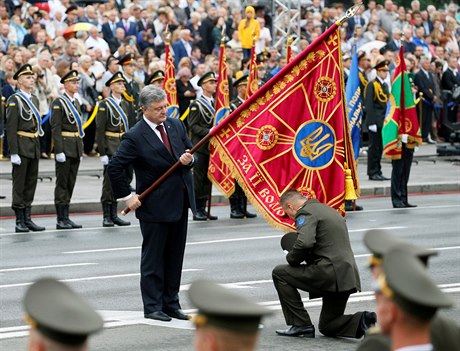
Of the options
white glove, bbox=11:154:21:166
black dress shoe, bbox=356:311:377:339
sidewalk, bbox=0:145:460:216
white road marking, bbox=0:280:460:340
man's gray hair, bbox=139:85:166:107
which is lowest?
sidewalk, bbox=0:145:460:216

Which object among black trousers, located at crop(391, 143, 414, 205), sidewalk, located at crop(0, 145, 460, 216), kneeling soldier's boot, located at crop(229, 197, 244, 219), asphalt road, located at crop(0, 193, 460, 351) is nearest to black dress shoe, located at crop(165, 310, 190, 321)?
asphalt road, located at crop(0, 193, 460, 351)

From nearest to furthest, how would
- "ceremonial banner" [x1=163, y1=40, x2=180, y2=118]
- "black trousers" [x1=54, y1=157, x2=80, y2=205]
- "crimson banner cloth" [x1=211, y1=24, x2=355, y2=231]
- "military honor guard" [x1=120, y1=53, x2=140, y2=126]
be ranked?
"crimson banner cloth" [x1=211, y1=24, x2=355, y2=231]
"black trousers" [x1=54, y1=157, x2=80, y2=205]
"military honor guard" [x1=120, y1=53, x2=140, y2=126]
"ceremonial banner" [x1=163, y1=40, x2=180, y2=118]

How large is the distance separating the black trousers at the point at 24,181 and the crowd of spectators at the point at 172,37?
5279 mm

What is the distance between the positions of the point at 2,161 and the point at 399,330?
855 inches

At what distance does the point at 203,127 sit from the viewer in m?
20.0

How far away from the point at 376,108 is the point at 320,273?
14.2 metres

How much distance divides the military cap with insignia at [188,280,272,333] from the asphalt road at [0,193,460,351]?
5.77m

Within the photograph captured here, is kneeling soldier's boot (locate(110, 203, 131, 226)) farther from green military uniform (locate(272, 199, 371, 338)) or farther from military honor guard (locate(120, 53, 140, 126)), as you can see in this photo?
green military uniform (locate(272, 199, 371, 338))

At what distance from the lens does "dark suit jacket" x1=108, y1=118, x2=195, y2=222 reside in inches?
439

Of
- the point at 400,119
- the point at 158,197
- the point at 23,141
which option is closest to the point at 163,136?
the point at 158,197

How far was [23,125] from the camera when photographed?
18.1 m

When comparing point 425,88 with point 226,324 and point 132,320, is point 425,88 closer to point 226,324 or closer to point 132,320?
point 132,320

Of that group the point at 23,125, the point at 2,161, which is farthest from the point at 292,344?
the point at 2,161

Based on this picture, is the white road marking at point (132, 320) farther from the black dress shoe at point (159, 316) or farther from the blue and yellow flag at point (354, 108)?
the blue and yellow flag at point (354, 108)
